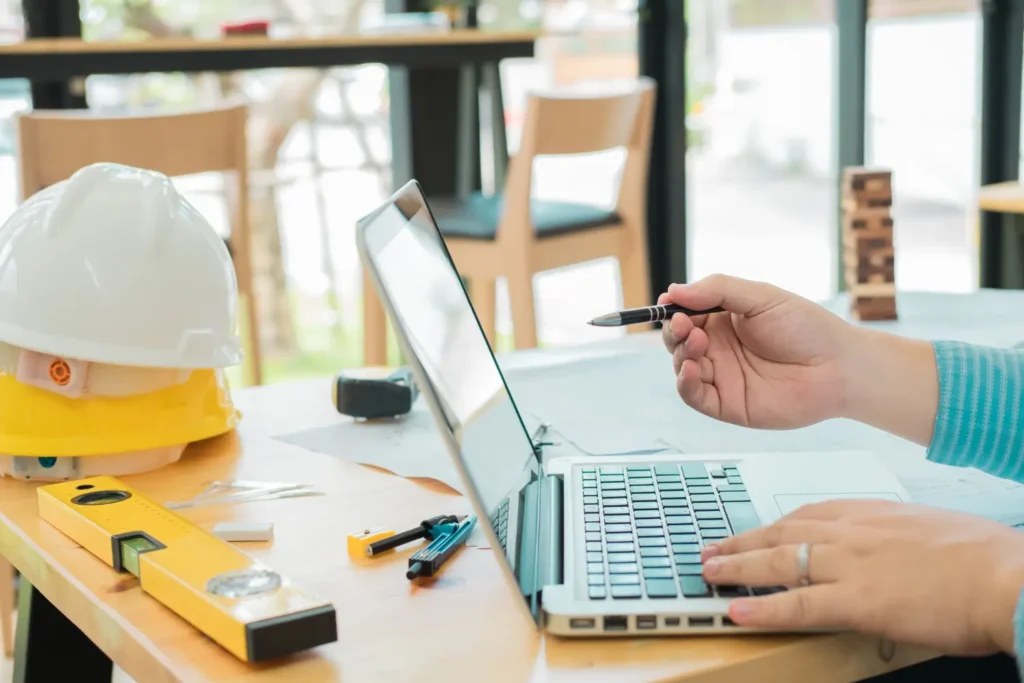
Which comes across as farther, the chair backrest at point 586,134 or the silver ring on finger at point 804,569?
the chair backrest at point 586,134

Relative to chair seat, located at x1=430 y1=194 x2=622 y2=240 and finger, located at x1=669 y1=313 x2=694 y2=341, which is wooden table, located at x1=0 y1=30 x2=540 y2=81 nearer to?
chair seat, located at x1=430 y1=194 x2=622 y2=240

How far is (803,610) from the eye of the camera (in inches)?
24.6

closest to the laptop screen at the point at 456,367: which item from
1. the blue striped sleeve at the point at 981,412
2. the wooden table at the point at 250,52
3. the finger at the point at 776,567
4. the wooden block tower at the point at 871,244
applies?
the finger at the point at 776,567

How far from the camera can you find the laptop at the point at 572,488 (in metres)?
0.64

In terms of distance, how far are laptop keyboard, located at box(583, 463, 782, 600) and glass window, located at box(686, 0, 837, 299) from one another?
9.00 feet

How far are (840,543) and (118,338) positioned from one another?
556 millimetres

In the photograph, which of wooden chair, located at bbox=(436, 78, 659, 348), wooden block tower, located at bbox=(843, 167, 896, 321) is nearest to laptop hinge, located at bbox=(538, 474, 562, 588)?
wooden block tower, located at bbox=(843, 167, 896, 321)

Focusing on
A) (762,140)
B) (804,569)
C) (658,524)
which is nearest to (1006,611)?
(804,569)

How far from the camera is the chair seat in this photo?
2477mm

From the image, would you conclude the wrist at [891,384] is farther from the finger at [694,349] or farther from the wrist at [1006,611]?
the wrist at [1006,611]

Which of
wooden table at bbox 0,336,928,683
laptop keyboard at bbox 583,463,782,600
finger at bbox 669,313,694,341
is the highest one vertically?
finger at bbox 669,313,694,341

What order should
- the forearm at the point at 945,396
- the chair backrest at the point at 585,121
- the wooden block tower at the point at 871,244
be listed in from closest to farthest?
the forearm at the point at 945,396 → the wooden block tower at the point at 871,244 → the chair backrest at the point at 585,121

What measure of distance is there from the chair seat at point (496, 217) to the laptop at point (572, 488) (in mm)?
1559

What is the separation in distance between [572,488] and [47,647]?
446 millimetres
